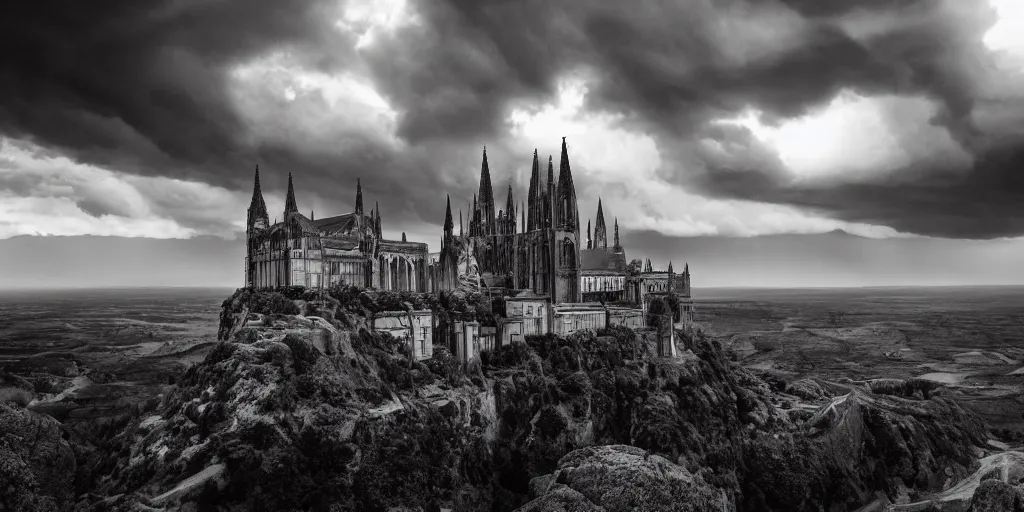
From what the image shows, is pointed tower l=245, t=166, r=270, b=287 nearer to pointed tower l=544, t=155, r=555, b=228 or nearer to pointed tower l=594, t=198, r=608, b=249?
pointed tower l=544, t=155, r=555, b=228

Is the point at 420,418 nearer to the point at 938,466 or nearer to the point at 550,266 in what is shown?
the point at 550,266

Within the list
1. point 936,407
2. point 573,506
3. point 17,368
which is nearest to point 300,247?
point 573,506

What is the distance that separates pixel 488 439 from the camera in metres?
51.9

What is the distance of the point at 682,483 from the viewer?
120 ft

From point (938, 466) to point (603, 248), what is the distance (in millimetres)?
55453

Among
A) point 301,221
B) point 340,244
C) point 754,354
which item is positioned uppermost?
point 301,221

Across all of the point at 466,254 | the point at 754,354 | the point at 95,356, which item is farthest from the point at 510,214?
the point at 95,356

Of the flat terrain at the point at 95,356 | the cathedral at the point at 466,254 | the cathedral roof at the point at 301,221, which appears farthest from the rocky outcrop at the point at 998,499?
the flat terrain at the point at 95,356

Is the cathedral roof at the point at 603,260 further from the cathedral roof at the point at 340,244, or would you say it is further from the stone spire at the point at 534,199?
the cathedral roof at the point at 340,244

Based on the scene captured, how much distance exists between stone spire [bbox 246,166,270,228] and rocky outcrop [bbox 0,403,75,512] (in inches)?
1231

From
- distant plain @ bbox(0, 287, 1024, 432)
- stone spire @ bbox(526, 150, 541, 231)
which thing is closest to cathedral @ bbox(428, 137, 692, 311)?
stone spire @ bbox(526, 150, 541, 231)

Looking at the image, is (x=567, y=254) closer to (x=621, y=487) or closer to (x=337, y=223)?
(x=337, y=223)

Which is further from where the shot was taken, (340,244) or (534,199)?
(534,199)

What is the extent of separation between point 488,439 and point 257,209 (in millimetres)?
39915
